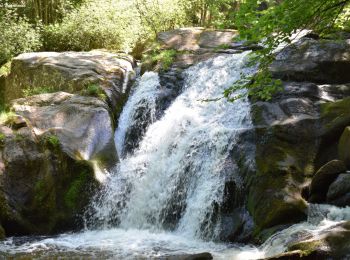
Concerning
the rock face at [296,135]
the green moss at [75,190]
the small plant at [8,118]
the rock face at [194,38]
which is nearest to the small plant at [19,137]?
the small plant at [8,118]

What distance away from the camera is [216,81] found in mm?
13000

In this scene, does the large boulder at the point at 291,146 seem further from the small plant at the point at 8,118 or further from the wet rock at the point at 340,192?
the small plant at the point at 8,118

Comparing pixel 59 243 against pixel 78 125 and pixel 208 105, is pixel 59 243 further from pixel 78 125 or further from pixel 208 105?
pixel 208 105

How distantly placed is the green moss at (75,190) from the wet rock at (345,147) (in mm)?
5323

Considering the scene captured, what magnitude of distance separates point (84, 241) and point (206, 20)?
16.6 m

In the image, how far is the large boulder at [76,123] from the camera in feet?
34.1

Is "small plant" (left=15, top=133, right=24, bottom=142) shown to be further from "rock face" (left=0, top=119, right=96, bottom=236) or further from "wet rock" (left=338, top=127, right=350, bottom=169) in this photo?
"wet rock" (left=338, top=127, right=350, bottom=169)

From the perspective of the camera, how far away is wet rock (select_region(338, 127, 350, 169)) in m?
8.23

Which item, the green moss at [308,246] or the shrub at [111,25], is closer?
the green moss at [308,246]

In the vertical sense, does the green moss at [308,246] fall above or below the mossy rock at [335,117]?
below

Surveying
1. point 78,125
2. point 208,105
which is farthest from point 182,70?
point 78,125

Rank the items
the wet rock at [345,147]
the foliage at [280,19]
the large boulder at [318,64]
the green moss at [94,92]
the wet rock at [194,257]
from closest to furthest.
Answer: the foliage at [280,19] → the wet rock at [194,257] → the wet rock at [345,147] → the large boulder at [318,64] → the green moss at [94,92]


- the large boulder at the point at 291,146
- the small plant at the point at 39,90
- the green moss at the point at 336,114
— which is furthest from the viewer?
the small plant at the point at 39,90

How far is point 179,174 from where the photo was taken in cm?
995
